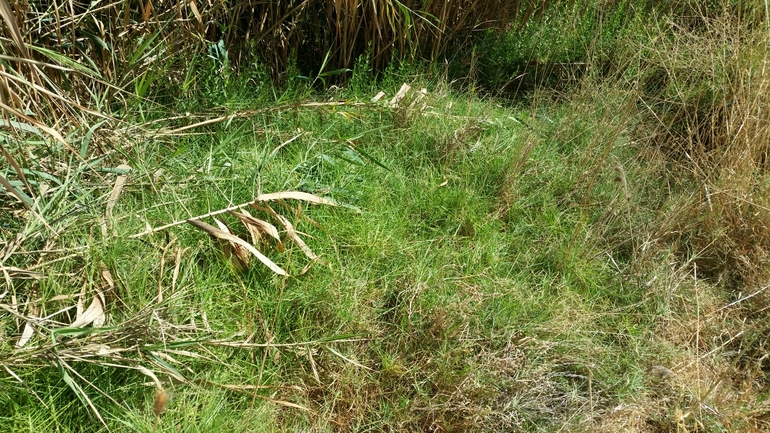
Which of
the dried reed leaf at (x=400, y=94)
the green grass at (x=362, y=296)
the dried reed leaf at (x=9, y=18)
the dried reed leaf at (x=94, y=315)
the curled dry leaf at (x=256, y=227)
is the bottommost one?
the green grass at (x=362, y=296)

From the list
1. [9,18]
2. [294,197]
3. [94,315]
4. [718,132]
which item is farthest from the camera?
[718,132]

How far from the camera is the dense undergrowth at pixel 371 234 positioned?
2.24 metres

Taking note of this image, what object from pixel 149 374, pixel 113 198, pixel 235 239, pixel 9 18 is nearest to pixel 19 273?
pixel 113 198

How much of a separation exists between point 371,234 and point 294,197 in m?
0.34

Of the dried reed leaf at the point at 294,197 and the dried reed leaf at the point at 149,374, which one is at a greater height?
the dried reed leaf at the point at 294,197

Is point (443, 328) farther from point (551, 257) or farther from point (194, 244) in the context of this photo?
point (194, 244)

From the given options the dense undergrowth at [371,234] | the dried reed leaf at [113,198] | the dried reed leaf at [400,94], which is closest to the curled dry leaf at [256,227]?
the dense undergrowth at [371,234]

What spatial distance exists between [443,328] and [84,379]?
115 cm

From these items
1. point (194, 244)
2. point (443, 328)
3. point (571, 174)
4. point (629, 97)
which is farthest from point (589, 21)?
point (194, 244)

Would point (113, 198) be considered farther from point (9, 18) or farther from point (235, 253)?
point (9, 18)

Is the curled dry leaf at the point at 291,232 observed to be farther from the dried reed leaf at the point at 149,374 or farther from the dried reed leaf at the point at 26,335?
the dried reed leaf at the point at 26,335

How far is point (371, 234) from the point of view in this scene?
9.11 ft

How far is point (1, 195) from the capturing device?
2408 millimetres

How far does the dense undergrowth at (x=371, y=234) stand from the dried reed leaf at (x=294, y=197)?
15 mm
